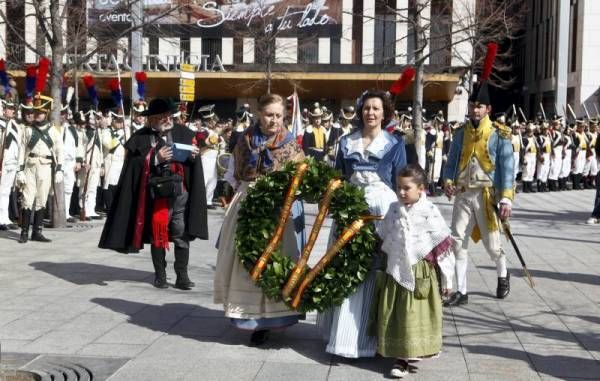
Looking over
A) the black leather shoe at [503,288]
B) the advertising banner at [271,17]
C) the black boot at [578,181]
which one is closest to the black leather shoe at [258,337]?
the black leather shoe at [503,288]

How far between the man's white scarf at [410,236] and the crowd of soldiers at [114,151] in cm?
82

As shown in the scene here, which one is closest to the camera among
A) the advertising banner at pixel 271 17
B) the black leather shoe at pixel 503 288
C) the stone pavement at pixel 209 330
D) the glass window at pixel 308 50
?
the stone pavement at pixel 209 330

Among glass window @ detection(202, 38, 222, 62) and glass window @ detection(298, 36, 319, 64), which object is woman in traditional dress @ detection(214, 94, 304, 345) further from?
glass window @ detection(202, 38, 222, 62)

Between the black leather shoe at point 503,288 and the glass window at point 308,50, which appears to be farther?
the glass window at point 308,50

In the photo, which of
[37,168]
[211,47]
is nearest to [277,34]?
[211,47]

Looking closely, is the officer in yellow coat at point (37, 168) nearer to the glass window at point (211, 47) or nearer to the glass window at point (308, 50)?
the glass window at point (308, 50)

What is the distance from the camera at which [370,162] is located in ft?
21.1

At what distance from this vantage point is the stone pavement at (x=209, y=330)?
19.1 ft

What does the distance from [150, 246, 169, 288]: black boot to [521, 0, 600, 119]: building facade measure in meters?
23.7

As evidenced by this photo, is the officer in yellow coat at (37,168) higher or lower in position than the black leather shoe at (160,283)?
higher

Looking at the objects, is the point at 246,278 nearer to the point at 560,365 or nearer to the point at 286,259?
the point at 286,259

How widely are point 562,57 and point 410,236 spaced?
26.8m

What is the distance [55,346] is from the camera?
20.9ft

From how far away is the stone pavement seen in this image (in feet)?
19.1
